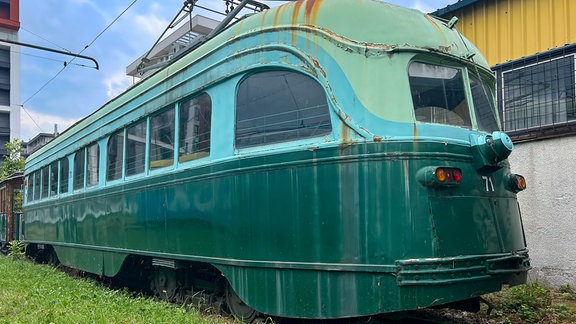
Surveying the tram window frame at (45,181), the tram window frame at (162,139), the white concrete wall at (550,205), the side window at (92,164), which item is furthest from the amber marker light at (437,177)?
the tram window frame at (45,181)

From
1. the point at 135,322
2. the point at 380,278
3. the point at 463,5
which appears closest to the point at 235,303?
the point at 135,322

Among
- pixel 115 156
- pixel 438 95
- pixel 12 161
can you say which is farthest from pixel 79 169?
pixel 12 161

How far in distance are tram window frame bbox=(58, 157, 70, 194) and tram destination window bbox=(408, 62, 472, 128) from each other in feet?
24.8

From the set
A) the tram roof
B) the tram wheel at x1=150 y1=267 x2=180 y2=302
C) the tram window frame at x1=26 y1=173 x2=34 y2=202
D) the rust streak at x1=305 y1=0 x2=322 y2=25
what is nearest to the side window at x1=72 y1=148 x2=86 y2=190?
the tram wheel at x1=150 y1=267 x2=180 y2=302

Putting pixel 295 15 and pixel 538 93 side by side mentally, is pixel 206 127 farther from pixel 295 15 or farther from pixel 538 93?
pixel 538 93

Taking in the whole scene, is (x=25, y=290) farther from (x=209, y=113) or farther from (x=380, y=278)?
(x=380, y=278)

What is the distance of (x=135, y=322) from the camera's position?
4742 millimetres

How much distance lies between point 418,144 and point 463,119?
72cm

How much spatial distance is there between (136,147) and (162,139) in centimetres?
87

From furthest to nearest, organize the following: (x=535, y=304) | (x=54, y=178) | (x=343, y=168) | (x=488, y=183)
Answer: (x=54, y=178)
(x=535, y=304)
(x=488, y=183)
(x=343, y=168)

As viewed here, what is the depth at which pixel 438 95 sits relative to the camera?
4.31m

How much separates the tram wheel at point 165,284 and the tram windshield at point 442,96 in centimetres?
352

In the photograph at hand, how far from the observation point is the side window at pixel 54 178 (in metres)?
10.7

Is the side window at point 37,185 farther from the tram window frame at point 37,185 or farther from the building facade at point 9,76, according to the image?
the building facade at point 9,76
